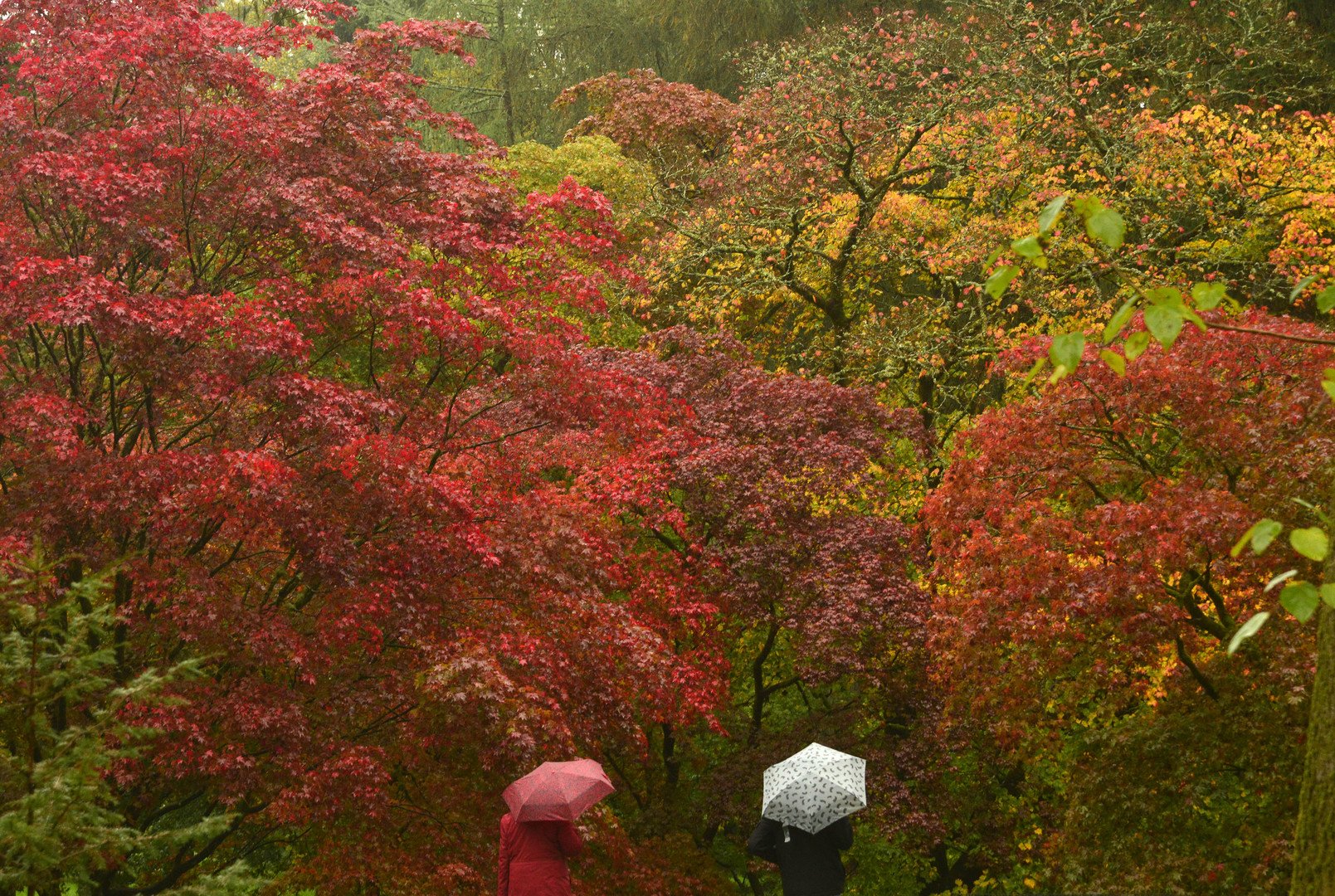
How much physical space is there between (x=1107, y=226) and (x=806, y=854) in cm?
390

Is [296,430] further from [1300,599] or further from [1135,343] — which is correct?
[1300,599]

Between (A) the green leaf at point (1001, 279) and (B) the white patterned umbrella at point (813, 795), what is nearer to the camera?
(A) the green leaf at point (1001, 279)

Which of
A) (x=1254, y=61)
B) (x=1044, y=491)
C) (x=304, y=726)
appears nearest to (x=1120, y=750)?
(x=1044, y=491)

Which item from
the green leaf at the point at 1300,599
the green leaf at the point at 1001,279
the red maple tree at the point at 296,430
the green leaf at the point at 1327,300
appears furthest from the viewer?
the red maple tree at the point at 296,430

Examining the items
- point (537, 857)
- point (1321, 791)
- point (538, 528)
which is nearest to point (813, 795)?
point (537, 857)

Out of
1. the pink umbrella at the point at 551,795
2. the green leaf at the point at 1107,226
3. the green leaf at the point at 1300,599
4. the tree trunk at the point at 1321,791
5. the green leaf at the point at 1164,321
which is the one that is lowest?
the pink umbrella at the point at 551,795

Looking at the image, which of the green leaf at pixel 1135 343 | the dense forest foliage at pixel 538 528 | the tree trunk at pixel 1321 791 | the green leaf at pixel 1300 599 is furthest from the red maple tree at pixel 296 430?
the green leaf at pixel 1300 599

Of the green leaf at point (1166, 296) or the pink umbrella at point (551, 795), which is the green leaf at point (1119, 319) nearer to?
the green leaf at point (1166, 296)

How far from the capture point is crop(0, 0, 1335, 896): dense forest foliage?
7.30 m

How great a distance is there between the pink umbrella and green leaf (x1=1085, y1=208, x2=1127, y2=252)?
13.2 feet

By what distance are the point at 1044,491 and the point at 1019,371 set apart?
2.54 metres

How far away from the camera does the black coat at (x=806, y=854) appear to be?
5738mm

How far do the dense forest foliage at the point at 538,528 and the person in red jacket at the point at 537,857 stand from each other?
1.15 metres

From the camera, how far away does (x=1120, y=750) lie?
8398 mm
